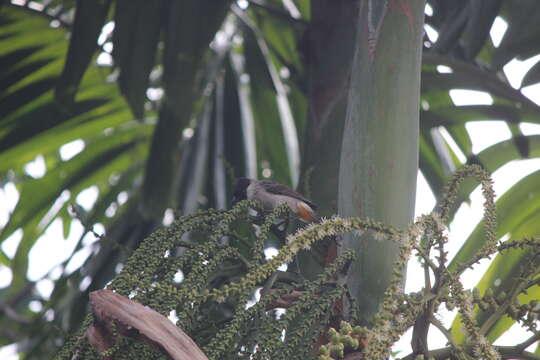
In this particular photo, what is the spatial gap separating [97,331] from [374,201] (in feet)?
1.80

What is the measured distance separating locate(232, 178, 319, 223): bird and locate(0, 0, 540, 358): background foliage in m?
0.07

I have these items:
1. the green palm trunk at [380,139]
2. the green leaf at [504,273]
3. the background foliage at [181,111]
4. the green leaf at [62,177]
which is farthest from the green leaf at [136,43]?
the green leaf at [62,177]

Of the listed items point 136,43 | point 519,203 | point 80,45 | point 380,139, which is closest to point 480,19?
point 380,139

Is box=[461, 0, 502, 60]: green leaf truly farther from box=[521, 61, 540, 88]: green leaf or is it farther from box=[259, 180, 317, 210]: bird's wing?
box=[259, 180, 317, 210]: bird's wing

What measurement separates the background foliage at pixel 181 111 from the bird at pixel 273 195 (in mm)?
74

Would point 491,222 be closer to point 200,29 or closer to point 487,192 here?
point 487,192

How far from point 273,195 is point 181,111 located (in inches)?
32.9

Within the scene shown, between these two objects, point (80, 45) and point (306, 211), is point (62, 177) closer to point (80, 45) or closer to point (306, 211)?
point (80, 45)

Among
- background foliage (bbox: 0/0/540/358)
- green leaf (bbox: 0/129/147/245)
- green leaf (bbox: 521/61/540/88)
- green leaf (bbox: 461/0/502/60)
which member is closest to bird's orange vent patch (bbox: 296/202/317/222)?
background foliage (bbox: 0/0/540/358)

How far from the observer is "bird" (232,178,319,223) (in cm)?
198

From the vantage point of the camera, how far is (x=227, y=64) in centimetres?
310

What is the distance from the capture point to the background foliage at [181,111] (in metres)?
1.89

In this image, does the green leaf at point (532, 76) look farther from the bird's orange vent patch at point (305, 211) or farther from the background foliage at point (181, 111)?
the bird's orange vent patch at point (305, 211)

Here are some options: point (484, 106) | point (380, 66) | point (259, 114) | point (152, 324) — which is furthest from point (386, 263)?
point (259, 114)
